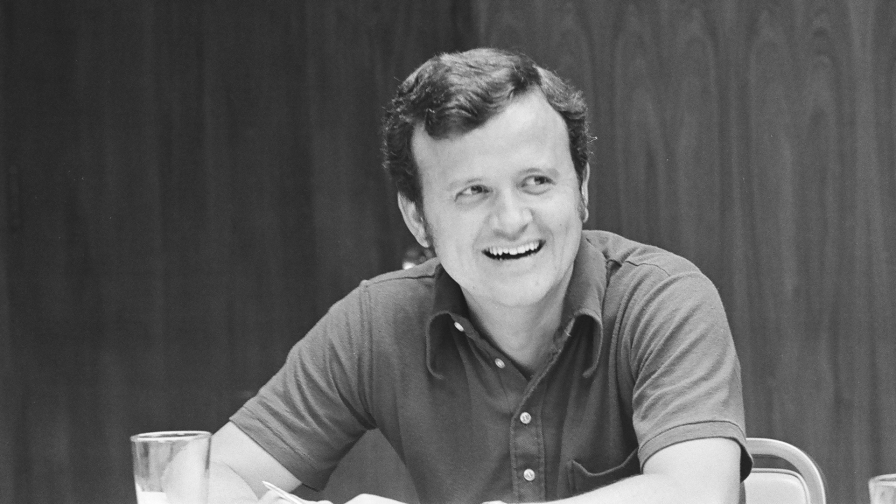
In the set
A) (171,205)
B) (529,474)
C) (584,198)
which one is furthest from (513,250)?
(171,205)

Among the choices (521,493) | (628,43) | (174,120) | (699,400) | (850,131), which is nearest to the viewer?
(699,400)

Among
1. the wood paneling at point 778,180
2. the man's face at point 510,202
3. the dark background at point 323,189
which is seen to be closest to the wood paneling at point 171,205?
the dark background at point 323,189

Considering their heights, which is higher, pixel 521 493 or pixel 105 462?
pixel 521 493

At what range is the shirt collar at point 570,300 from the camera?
5.40 feet

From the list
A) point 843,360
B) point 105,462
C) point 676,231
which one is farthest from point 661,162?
point 105,462

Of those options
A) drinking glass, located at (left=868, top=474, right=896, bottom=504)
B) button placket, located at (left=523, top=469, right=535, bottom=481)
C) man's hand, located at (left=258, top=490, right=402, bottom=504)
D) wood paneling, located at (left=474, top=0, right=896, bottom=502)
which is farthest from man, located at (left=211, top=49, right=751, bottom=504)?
wood paneling, located at (left=474, top=0, right=896, bottom=502)

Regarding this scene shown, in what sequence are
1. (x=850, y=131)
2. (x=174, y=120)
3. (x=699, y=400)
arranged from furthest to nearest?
(x=174, y=120) < (x=850, y=131) < (x=699, y=400)

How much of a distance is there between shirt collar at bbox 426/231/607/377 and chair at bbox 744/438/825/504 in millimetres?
382

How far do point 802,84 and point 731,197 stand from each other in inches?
13.3

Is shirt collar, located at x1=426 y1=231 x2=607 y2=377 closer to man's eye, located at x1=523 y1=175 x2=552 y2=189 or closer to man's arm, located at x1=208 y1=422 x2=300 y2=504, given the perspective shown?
man's eye, located at x1=523 y1=175 x2=552 y2=189

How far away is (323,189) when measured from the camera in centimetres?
304

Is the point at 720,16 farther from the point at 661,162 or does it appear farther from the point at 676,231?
the point at 676,231

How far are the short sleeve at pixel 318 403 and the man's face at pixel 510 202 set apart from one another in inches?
10.9

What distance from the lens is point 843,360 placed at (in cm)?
265
